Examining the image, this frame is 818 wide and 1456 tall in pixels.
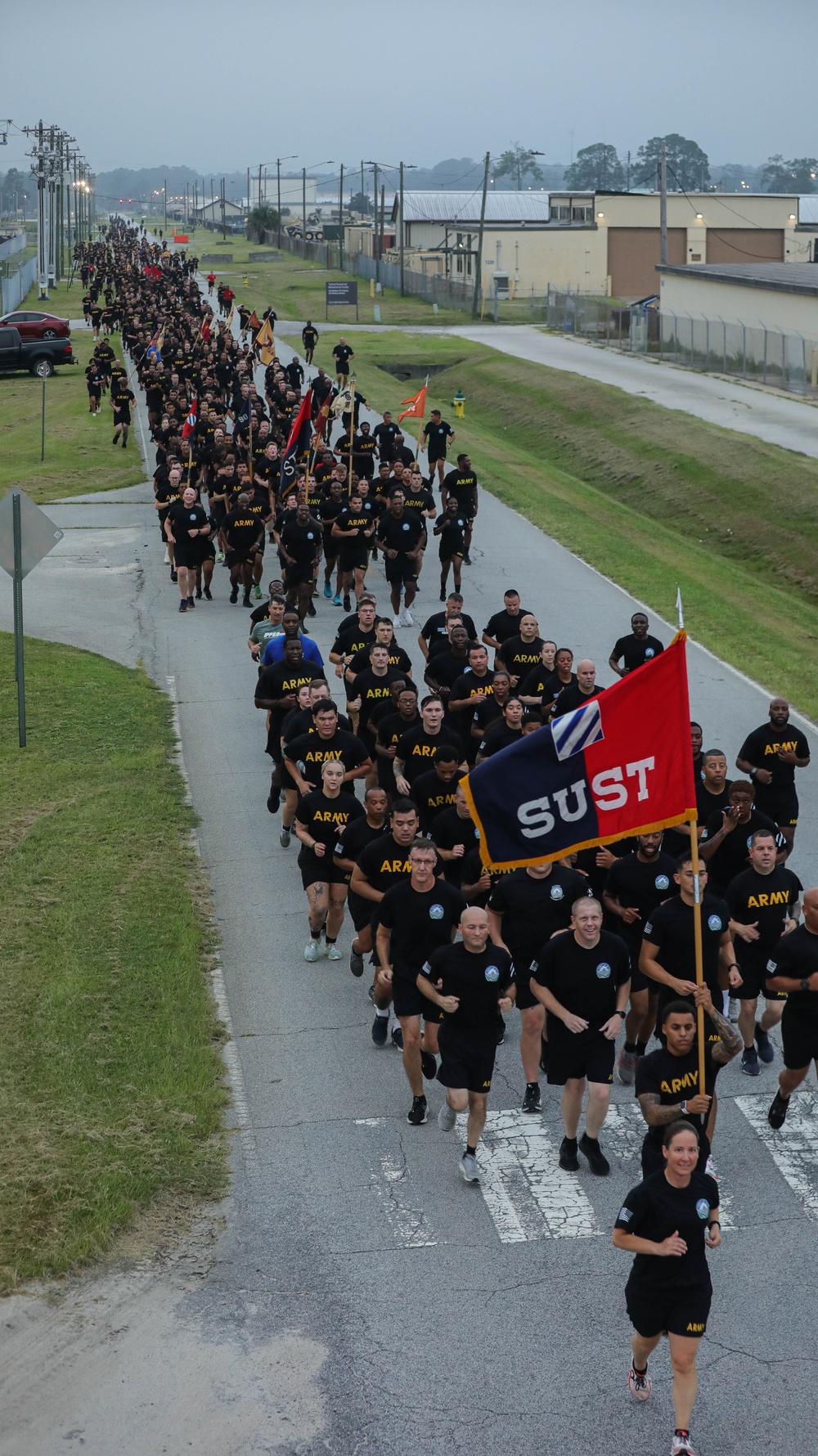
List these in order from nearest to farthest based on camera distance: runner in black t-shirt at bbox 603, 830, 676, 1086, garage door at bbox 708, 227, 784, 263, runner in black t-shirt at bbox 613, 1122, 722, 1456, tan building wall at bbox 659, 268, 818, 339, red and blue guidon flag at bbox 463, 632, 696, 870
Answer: runner in black t-shirt at bbox 613, 1122, 722, 1456, red and blue guidon flag at bbox 463, 632, 696, 870, runner in black t-shirt at bbox 603, 830, 676, 1086, tan building wall at bbox 659, 268, 818, 339, garage door at bbox 708, 227, 784, 263

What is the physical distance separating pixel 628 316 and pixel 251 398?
37.4 meters

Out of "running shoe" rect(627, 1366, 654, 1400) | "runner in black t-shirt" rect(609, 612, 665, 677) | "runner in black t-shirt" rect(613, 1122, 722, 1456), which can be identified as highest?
"runner in black t-shirt" rect(609, 612, 665, 677)

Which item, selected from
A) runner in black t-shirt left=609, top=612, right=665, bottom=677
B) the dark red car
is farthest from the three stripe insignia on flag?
the dark red car

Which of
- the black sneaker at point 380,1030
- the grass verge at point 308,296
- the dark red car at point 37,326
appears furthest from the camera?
the grass verge at point 308,296

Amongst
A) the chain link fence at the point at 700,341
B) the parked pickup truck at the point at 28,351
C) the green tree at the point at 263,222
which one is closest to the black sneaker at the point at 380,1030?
the chain link fence at the point at 700,341

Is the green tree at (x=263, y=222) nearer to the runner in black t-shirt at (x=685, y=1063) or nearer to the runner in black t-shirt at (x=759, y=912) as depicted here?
the runner in black t-shirt at (x=759, y=912)

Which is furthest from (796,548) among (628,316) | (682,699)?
(628,316)

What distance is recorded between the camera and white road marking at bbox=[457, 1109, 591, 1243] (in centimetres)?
835

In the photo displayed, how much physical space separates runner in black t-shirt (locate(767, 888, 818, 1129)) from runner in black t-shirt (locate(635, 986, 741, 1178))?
808mm

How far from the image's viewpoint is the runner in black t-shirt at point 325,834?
1127cm

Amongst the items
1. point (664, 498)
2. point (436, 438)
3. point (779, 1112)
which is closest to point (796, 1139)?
point (779, 1112)

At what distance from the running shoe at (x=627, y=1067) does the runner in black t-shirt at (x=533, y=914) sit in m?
0.63

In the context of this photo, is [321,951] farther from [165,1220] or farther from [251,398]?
[251,398]

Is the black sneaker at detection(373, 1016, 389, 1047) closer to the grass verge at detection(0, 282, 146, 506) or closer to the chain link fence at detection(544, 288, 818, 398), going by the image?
the grass verge at detection(0, 282, 146, 506)
